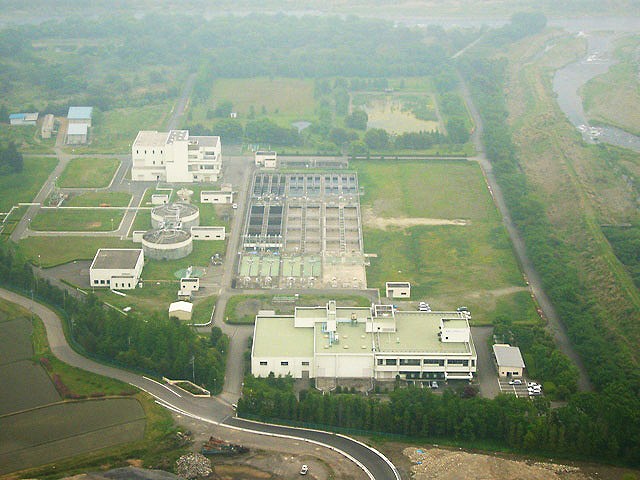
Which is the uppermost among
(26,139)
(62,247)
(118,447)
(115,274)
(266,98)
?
(266,98)

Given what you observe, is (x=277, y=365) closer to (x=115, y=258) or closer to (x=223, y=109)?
(x=115, y=258)

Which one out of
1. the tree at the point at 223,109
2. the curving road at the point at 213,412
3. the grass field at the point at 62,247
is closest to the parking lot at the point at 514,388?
the curving road at the point at 213,412

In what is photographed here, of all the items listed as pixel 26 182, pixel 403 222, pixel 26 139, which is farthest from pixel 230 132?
pixel 403 222

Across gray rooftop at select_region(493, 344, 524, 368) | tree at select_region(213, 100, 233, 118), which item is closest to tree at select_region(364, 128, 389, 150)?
tree at select_region(213, 100, 233, 118)

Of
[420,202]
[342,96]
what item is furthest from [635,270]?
[342,96]

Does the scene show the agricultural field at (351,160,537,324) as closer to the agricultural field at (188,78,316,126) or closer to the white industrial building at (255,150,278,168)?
the white industrial building at (255,150,278,168)

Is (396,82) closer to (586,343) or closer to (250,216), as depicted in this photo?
(250,216)

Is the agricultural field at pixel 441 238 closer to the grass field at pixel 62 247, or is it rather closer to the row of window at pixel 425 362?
the row of window at pixel 425 362
